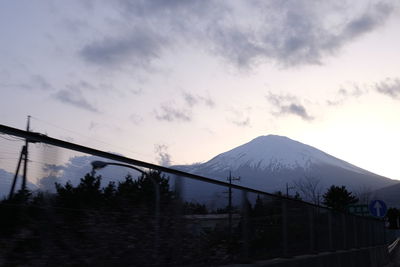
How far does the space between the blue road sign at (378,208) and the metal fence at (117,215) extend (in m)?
17.1

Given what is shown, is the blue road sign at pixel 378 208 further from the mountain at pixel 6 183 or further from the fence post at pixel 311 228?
the mountain at pixel 6 183

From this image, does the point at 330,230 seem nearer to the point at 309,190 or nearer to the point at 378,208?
the point at 378,208

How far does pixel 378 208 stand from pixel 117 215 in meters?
22.0

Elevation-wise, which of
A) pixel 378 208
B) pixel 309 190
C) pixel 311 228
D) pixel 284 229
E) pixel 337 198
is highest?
pixel 309 190

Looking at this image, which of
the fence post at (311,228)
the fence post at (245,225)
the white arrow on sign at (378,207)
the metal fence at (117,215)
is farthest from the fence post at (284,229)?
the white arrow on sign at (378,207)

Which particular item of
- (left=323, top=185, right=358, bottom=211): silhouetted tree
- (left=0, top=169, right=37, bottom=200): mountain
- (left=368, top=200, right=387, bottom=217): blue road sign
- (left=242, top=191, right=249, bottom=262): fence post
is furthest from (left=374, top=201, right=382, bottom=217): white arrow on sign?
(left=323, top=185, right=358, bottom=211): silhouetted tree

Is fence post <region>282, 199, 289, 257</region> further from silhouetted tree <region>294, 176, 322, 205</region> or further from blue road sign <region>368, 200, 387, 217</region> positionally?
silhouetted tree <region>294, 176, 322, 205</region>

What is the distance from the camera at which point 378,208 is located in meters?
24.8

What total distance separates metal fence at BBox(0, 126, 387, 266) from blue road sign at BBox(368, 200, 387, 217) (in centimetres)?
1712

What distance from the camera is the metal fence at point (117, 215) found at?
4.30 metres

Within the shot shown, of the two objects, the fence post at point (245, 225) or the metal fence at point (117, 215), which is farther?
the fence post at point (245, 225)

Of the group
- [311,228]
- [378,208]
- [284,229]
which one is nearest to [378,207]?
[378,208]

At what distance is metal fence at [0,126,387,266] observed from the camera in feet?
14.1

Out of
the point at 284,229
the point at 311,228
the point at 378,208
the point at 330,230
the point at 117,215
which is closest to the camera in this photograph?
the point at 117,215
